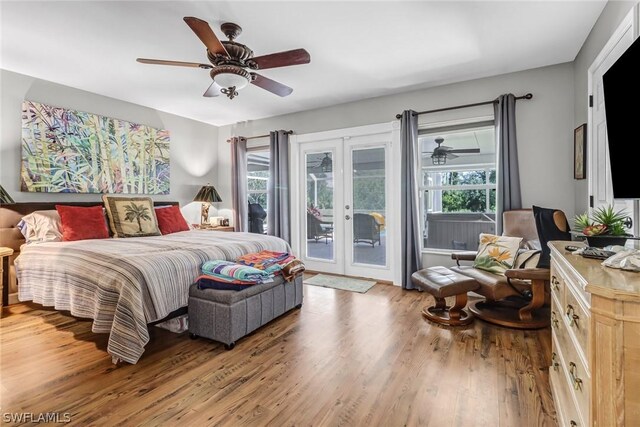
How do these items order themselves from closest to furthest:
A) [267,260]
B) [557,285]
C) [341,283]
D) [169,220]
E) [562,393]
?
[562,393]
[557,285]
[267,260]
[169,220]
[341,283]

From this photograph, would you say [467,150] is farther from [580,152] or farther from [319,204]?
[319,204]

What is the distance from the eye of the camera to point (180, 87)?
3881 millimetres

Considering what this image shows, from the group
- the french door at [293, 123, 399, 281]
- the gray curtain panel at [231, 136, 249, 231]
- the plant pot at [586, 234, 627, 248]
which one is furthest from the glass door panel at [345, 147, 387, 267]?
the plant pot at [586, 234, 627, 248]

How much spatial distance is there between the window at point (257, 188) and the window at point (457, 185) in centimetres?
274

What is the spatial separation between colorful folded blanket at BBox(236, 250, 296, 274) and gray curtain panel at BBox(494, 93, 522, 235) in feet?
8.09

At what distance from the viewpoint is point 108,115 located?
4188mm

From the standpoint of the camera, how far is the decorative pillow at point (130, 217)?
3.64m

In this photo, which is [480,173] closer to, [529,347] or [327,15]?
[529,347]

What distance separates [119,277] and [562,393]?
2.80m

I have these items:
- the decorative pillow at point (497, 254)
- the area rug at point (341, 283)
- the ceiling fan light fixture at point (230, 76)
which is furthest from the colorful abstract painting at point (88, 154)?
the decorative pillow at point (497, 254)

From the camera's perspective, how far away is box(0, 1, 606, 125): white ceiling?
2346mm

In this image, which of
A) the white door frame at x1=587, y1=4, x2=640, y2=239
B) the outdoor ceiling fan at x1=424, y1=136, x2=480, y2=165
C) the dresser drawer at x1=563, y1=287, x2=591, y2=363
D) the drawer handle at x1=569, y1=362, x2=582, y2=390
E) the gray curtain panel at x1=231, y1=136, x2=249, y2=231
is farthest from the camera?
the gray curtain panel at x1=231, y1=136, x2=249, y2=231

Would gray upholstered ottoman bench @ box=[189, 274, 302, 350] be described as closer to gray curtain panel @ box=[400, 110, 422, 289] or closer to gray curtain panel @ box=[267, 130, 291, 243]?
gray curtain panel @ box=[400, 110, 422, 289]

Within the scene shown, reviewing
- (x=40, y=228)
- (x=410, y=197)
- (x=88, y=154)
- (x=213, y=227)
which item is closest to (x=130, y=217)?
(x=40, y=228)
